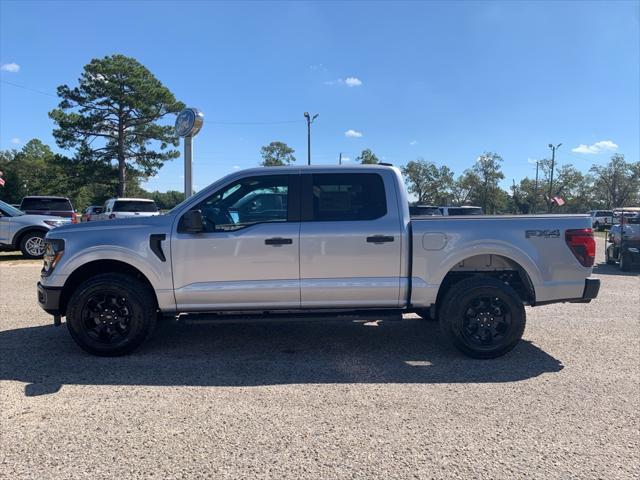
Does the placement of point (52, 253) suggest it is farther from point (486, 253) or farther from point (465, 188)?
point (465, 188)

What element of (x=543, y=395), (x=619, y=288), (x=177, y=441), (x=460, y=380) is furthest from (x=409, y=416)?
(x=619, y=288)

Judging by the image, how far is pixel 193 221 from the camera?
457 cm

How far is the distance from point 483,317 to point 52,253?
450 centimetres

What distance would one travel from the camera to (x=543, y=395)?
394cm

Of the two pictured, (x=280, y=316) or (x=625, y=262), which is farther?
(x=625, y=262)

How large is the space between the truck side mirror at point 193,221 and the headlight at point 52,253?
1.34 meters

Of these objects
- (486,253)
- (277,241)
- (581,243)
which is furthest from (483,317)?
(277,241)

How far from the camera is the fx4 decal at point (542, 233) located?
4859mm

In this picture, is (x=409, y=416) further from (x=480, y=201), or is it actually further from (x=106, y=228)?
(x=480, y=201)

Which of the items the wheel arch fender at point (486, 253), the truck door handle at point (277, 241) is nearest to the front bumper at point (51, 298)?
the truck door handle at point (277, 241)

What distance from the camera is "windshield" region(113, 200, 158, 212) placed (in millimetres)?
16719

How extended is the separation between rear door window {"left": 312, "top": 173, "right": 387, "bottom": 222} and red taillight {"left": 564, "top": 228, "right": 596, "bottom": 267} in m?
1.96

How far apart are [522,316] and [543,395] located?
3.20ft

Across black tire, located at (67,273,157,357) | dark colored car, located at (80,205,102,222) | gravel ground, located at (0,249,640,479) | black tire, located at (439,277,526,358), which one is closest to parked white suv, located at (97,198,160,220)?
dark colored car, located at (80,205,102,222)
